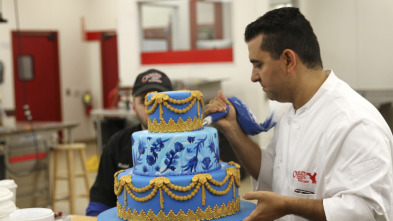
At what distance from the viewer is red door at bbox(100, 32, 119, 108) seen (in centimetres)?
1181

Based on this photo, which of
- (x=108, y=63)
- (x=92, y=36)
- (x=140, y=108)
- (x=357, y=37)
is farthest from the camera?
(x=92, y=36)

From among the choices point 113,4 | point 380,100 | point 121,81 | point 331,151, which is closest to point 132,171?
point 331,151

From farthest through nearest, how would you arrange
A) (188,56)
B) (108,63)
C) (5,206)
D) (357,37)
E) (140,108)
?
(108,63) < (188,56) < (357,37) < (140,108) < (5,206)

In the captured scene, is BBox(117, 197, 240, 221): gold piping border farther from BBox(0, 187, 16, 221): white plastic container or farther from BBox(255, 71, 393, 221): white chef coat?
BBox(0, 187, 16, 221): white plastic container

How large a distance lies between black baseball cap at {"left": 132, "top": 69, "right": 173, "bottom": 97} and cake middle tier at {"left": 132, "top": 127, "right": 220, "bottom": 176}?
0.76m

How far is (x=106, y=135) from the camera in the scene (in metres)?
7.84

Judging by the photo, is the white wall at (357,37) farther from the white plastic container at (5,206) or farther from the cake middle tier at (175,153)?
the white plastic container at (5,206)

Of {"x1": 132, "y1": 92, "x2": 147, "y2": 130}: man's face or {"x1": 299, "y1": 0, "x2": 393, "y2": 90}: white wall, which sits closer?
{"x1": 132, "y1": 92, "x2": 147, "y2": 130}: man's face

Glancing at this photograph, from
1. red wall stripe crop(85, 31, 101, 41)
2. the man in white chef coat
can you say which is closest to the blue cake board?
the man in white chef coat

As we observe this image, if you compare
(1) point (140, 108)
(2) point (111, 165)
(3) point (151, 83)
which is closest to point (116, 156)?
(2) point (111, 165)

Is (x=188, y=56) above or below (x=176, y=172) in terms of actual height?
above

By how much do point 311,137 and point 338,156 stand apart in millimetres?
195

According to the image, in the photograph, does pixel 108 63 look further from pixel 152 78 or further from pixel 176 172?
pixel 176 172

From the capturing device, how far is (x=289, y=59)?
2.12 m
